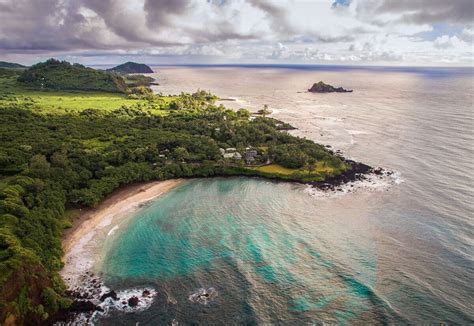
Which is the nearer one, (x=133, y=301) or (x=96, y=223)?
(x=133, y=301)

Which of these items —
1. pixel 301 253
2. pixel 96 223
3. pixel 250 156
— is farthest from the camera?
pixel 250 156

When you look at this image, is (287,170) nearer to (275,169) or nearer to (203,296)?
(275,169)

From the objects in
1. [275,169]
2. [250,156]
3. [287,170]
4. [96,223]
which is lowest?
[96,223]

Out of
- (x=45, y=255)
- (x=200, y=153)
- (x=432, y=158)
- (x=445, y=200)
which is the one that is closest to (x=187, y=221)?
(x=45, y=255)

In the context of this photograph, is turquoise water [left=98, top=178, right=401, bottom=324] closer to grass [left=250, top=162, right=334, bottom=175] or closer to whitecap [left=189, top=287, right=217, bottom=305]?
whitecap [left=189, top=287, right=217, bottom=305]

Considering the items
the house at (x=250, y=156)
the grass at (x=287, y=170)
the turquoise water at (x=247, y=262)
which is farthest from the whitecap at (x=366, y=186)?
the house at (x=250, y=156)

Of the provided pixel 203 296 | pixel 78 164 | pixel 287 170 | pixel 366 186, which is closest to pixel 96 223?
pixel 78 164

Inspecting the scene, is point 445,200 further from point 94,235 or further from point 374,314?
point 94,235

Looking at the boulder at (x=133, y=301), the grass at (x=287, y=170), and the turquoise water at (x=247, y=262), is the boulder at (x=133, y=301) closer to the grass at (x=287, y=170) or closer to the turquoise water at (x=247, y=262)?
the turquoise water at (x=247, y=262)
